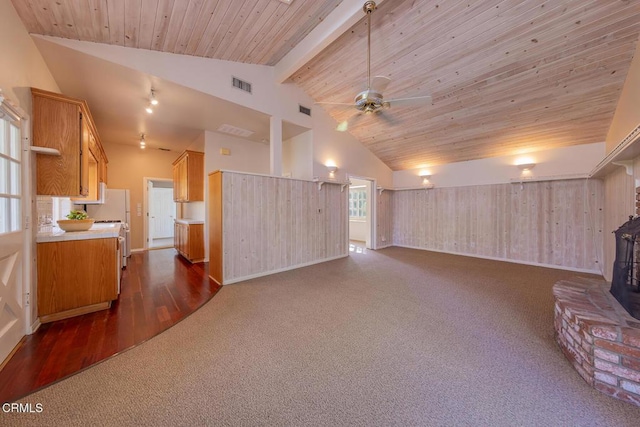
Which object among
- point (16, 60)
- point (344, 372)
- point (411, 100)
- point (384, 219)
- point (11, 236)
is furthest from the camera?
point (384, 219)

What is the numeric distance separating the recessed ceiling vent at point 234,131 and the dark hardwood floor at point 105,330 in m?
2.99

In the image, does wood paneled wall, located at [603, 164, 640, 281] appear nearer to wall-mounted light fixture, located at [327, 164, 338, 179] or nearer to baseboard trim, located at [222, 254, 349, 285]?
wall-mounted light fixture, located at [327, 164, 338, 179]

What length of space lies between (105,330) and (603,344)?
4.14 meters

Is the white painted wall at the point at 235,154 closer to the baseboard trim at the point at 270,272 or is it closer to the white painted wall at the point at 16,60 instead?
the baseboard trim at the point at 270,272

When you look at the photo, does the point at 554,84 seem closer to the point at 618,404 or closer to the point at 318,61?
the point at 318,61

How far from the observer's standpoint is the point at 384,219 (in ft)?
23.9

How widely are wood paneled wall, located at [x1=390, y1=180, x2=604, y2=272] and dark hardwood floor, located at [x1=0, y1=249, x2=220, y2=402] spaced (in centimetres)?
578

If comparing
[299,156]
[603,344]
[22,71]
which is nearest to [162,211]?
[299,156]

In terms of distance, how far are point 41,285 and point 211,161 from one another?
11.1ft

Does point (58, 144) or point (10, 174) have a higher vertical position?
point (58, 144)

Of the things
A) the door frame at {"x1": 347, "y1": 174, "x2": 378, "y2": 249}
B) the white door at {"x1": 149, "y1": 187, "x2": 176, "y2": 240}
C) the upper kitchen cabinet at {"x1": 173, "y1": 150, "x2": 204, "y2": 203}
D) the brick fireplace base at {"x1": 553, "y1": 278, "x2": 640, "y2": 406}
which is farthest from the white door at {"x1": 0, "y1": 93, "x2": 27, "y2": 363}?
the white door at {"x1": 149, "y1": 187, "x2": 176, "y2": 240}

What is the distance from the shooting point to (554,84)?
3543 mm

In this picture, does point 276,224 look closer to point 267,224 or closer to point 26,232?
point 267,224

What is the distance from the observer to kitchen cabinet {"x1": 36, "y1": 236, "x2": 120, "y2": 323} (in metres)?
2.46
